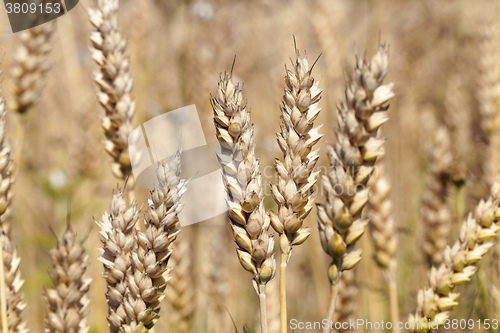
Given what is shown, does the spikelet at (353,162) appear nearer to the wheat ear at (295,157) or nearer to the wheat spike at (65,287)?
the wheat ear at (295,157)

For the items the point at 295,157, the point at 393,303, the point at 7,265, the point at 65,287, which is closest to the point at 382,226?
the point at 393,303

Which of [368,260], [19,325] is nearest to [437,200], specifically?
[368,260]

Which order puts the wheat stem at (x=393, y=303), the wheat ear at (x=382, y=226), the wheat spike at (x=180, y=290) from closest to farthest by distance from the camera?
the wheat stem at (x=393, y=303) < the wheat ear at (x=382, y=226) < the wheat spike at (x=180, y=290)

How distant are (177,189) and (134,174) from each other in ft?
1.30

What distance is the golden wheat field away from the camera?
0.66 m

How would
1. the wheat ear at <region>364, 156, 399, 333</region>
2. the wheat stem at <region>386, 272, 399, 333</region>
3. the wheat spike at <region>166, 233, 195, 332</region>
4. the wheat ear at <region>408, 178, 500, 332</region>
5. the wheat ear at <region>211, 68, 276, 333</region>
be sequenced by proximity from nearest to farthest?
1. the wheat ear at <region>211, 68, 276, 333</region>
2. the wheat ear at <region>408, 178, 500, 332</region>
3. the wheat stem at <region>386, 272, 399, 333</region>
4. the wheat ear at <region>364, 156, 399, 333</region>
5. the wheat spike at <region>166, 233, 195, 332</region>

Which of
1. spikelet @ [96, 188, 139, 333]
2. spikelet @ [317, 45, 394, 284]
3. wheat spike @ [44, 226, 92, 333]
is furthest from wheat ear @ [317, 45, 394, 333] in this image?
wheat spike @ [44, 226, 92, 333]

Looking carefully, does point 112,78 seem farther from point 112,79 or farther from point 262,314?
point 262,314

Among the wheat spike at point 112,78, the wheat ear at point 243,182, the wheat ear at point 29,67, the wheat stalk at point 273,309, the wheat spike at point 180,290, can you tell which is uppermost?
the wheat ear at point 29,67

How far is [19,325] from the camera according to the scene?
0.76m

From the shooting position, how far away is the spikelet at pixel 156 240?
0.62 metres

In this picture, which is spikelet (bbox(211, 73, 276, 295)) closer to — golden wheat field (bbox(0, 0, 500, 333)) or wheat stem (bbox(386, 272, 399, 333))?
golden wheat field (bbox(0, 0, 500, 333))

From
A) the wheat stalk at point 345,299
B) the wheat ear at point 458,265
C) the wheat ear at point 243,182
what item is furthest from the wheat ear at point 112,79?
the wheat stalk at point 345,299

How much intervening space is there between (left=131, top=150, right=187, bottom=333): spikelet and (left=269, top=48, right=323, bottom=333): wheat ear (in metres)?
0.18
